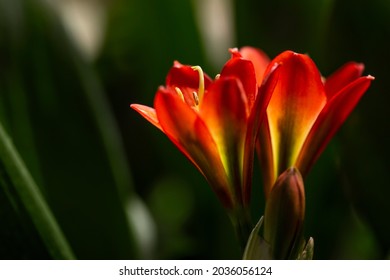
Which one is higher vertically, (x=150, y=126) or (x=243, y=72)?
(x=243, y=72)

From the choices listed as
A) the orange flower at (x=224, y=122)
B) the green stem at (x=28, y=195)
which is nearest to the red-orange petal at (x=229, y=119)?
the orange flower at (x=224, y=122)

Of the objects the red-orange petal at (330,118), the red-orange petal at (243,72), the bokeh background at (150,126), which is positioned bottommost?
the bokeh background at (150,126)

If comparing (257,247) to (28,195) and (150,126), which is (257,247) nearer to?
(28,195)

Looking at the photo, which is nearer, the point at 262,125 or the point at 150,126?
the point at 262,125

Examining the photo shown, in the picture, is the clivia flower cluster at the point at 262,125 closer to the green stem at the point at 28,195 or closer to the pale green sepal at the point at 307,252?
the pale green sepal at the point at 307,252

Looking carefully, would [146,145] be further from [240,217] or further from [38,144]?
[240,217]

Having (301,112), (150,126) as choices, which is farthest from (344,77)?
(150,126)
